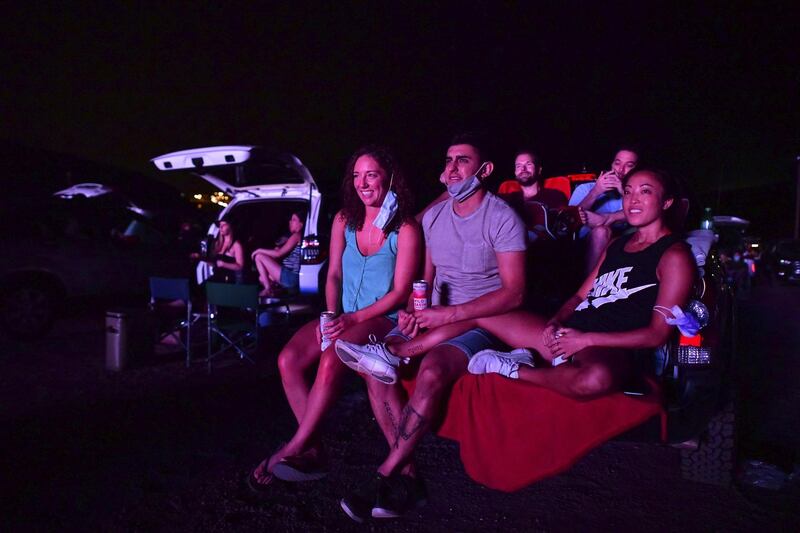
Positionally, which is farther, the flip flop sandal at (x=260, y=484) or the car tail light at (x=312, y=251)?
the car tail light at (x=312, y=251)

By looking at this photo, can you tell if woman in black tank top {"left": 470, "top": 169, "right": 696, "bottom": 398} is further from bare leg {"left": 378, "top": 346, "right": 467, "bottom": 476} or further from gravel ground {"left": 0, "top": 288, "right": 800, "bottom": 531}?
gravel ground {"left": 0, "top": 288, "right": 800, "bottom": 531}

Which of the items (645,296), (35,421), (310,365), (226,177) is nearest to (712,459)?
(645,296)

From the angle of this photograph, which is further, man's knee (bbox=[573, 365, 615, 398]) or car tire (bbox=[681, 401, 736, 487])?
car tire (bbox=[681, 401, 736, 487])

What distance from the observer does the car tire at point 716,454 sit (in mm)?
3008

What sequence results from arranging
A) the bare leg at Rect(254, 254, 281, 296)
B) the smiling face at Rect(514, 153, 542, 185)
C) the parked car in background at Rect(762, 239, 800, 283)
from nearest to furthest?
the smiling face at Rect(514, 153, 542, 185) < the bare leg at Rect(254, 254, 281, 296) < the parked car in background at Rect(762, 239, 800, 283)

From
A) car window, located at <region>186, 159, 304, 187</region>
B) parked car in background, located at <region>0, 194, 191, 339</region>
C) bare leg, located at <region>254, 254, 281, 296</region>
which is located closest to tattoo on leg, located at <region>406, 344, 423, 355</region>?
car window, located at <region>186, 159, 304, 187</region>

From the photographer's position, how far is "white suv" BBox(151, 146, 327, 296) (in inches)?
232

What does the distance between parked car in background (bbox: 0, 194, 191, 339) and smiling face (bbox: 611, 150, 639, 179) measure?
6.86 metres

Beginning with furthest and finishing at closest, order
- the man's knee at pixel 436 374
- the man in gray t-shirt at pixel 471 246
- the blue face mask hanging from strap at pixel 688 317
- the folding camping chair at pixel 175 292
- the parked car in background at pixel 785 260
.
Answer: the parked car in background at pixel 785 260, the folding camping chair at pixel 175 292, the man in gray t-shirt at pixel 471 246, the man's knee at pixel 436 374, the blue face mask hanging from strap at pixel 688 317

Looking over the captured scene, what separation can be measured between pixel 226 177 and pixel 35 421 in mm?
3649

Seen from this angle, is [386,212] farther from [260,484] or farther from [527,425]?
[260,484]

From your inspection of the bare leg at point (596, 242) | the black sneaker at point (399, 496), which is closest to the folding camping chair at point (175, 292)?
the black sneaker at point (399, 496)

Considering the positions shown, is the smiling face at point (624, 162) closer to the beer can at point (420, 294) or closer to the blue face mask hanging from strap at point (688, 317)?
the blue face mask hanging from strap at point (688, 317)

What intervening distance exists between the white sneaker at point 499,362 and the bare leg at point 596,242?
1.55 m
